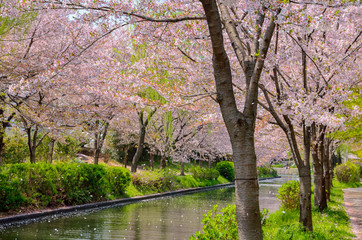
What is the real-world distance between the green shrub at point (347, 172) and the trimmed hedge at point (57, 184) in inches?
985

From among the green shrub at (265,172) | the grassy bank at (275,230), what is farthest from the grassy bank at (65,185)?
the green shrub at (265,172)

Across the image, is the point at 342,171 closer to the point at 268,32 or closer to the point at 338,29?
the point at 338,29

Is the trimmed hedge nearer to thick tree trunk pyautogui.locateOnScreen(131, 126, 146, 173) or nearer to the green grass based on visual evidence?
thick tree trunk pyautogui.locateOnScreen(131, 126, 146, 173)

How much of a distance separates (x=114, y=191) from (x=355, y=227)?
36.1ft

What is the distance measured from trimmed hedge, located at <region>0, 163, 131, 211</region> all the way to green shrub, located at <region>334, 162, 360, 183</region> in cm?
2503

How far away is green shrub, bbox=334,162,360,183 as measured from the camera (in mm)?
34516

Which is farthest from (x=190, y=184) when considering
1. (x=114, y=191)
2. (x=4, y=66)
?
(x=4, y=66)

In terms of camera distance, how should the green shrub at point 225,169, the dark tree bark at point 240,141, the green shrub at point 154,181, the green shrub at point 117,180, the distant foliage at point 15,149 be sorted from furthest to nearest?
1. the green shrub at point 225,169
2. the distant foliage at point 15,149
3. the green shrub at point 154,181
4. the green shrub at point 117,180
5. the dark tree bark at point 240,141

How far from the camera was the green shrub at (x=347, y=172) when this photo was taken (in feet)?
113

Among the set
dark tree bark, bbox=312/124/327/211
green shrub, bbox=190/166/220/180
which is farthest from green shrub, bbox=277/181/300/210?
green shrub, bbox=190/166/220/180

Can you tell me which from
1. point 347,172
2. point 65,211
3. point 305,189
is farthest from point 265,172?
point 305,189

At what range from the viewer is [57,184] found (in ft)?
44.1

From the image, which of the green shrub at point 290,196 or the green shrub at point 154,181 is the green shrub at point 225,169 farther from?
the green shrub at point 290,196

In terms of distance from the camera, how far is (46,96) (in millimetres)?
14711
